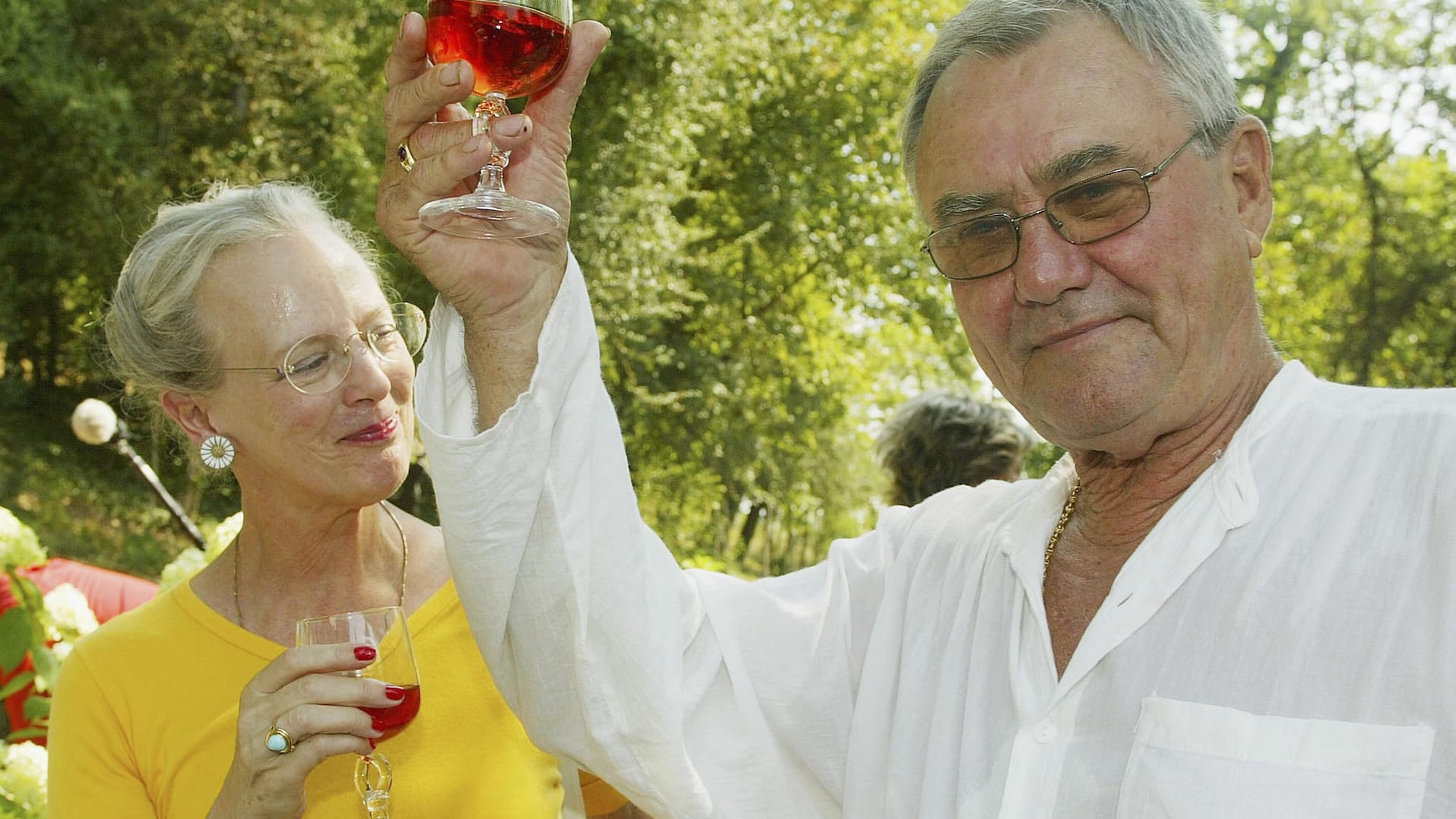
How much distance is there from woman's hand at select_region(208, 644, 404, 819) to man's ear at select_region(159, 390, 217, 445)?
85 cm

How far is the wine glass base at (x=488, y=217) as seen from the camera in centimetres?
151

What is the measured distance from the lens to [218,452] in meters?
2.62

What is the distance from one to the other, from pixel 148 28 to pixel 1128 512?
18.9m

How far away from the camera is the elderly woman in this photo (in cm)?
229

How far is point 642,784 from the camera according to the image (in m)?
1.75

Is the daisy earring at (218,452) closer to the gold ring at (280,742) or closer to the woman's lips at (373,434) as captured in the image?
the woman's lips at (373,434)

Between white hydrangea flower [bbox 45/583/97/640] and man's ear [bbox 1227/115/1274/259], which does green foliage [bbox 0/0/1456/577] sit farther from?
man's ear [bbox 1227/115/1274/259]

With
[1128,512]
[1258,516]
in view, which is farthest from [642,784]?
[1258,516]

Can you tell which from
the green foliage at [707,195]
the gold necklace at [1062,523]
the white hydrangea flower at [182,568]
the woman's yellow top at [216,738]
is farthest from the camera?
the green foliage at [707,195]

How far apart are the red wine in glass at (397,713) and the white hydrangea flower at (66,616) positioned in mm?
1742

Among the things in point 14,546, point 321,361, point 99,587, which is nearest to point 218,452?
point 321,361

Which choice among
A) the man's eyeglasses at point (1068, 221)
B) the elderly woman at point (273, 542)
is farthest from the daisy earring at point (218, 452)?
the man's eyeglasses at point (1068, 221)

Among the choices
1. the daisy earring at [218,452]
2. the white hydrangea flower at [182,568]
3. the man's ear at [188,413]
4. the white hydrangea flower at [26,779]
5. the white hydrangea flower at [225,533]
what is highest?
the man's ear at [188,413]

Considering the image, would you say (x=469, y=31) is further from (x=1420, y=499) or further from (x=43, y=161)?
(x=43, y=161)
